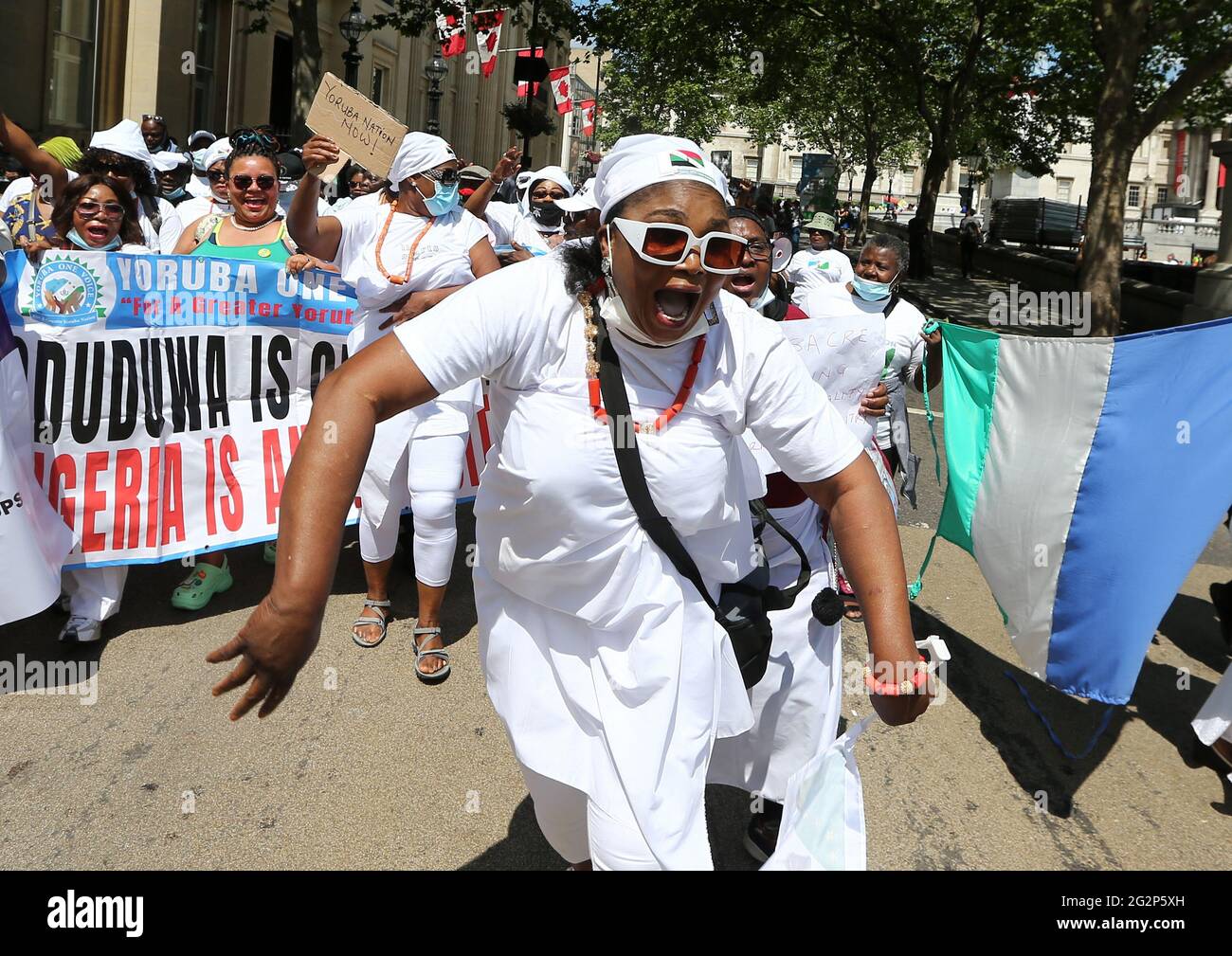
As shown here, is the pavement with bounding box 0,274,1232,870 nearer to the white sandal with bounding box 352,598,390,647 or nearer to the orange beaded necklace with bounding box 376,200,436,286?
the white sandal with bounding box 352,598,390,647

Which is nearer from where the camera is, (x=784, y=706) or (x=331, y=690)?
(x=784, y=706)

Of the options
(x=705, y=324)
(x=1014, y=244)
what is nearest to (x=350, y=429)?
(x=705, y=324)

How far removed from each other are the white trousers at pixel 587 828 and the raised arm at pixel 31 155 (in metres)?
3.97

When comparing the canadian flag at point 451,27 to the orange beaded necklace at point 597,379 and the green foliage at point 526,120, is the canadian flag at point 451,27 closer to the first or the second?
the green foliage at point 526,120

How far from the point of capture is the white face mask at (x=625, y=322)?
2.41m

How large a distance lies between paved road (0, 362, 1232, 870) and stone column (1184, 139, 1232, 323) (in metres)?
12.5

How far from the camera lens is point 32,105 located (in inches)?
674

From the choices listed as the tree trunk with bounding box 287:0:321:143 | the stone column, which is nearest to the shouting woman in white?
the tree trunk with bounding box 287:0:321:143

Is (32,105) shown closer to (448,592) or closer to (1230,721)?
(448,592)

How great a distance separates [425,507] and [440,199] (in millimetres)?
1442

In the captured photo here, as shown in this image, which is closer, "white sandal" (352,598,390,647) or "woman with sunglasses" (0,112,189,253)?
"white sandal" (352,598,390,647)

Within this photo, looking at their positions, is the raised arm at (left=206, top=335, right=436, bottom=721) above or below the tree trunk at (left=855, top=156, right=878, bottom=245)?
below

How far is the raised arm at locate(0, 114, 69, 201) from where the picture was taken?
200 inches

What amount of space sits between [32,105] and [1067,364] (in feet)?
56.4
